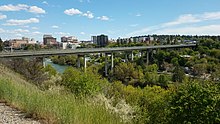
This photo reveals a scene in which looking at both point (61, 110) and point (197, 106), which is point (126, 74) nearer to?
point (197, 106)

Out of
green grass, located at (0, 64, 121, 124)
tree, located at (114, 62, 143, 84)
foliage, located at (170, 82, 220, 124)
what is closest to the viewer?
green grass, located at (0, 64, 121, 124)

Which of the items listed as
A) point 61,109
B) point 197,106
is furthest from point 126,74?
point 61,109

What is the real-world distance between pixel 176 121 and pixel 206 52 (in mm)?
89576

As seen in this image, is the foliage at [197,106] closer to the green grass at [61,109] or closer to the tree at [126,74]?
the green grass at [61,109]

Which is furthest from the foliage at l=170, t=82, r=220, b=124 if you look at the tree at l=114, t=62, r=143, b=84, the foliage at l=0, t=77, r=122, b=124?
the tree at l=114, t=62, r=143, b=84

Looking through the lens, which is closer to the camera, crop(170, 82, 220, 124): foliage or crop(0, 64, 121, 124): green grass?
crop(0, 64, 121, 124): green grass

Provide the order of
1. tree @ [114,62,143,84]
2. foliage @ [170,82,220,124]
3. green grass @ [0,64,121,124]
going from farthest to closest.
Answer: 1. tree @ [114,62,143,84]
2. foliage @ [170,82,220,124]
3. green grass @ [0,64,121,124]

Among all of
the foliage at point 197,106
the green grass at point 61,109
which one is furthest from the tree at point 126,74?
the green grass at point 61,109

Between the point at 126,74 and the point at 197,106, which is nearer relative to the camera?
the point at 197,106

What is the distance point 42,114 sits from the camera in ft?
18.2

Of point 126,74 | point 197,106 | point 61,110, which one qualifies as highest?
point 61,110

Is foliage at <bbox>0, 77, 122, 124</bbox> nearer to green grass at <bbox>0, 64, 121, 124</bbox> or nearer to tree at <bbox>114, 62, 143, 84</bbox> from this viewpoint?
green grass at <bbox>0, 64, 121, 124</bbox>

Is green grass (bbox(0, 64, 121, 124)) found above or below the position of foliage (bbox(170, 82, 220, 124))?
above

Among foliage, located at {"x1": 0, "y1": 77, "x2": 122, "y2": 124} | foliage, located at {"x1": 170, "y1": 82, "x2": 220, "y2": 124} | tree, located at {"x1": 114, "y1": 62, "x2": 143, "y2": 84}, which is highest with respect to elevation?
foliage, located at {"x1": 0, "y1": 77, "x2": 122, "y2": 124}
